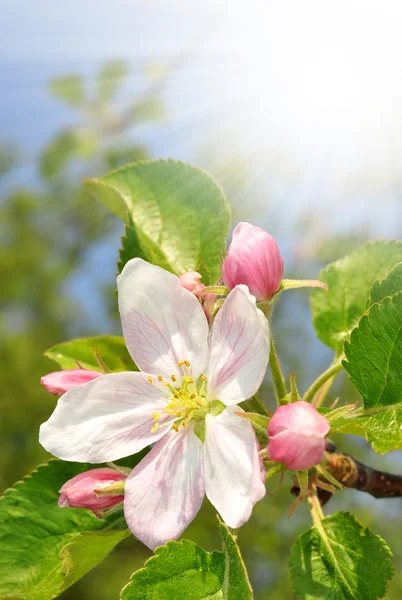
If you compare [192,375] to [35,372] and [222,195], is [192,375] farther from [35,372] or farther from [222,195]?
[35,372]

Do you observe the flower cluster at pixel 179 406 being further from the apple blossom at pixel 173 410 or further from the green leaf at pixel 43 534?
the green leaf at pixel 43 534

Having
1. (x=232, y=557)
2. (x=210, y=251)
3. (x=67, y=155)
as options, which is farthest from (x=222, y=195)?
(x=67, y=155)

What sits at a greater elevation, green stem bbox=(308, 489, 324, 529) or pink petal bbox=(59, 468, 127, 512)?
pink petal bbox=(59, 468, 127, 512)

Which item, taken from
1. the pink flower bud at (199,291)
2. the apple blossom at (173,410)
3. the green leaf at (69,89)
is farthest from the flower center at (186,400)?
the green leaf at (69,89)

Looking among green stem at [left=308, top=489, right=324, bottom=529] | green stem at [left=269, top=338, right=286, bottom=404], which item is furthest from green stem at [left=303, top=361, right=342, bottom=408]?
green stem at [left=308, top=489, right=324, bottom=529]

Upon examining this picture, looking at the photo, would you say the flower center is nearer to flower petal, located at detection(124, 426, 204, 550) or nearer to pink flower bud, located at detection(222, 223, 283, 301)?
flower petal, located at detection(124, 426, 204, 550)

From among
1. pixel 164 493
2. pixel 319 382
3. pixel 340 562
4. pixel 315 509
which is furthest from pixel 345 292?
pixel 164 493
